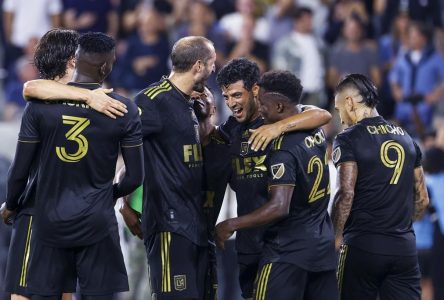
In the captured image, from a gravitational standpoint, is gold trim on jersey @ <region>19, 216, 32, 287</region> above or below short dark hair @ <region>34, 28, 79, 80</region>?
below

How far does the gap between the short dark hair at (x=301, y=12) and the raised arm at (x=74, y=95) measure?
7984 millimetres

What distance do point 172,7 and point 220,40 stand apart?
1204 mm

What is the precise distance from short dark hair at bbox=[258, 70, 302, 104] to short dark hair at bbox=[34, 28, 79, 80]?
1.40 metres

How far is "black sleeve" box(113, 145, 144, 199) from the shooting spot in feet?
23.5

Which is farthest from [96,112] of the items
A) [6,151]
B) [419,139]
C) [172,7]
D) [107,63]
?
[172,7]

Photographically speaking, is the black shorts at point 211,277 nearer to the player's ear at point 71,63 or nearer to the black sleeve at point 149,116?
the black sleeve at point 149,116

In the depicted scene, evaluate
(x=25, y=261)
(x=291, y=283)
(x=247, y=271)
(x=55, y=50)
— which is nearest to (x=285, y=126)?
(x=291, y=283)

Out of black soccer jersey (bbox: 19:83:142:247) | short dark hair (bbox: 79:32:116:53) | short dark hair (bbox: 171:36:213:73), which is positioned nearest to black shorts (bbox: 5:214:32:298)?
black soccer jersey (bbox: 19:83:142:247)

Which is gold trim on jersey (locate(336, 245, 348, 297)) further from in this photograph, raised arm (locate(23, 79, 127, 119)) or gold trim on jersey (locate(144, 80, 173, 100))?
raised arm (locate(23, 79, 127, 119))

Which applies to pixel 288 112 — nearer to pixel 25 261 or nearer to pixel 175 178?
pixel 175 178

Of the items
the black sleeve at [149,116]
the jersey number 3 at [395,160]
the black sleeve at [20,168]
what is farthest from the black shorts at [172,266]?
the jersey number 3 at [395,160]

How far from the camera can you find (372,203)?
783cm

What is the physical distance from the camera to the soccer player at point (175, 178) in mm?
7547

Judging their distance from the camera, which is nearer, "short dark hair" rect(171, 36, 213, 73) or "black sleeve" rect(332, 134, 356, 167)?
"short dark hair" rect(171, 36, 213, 73)
